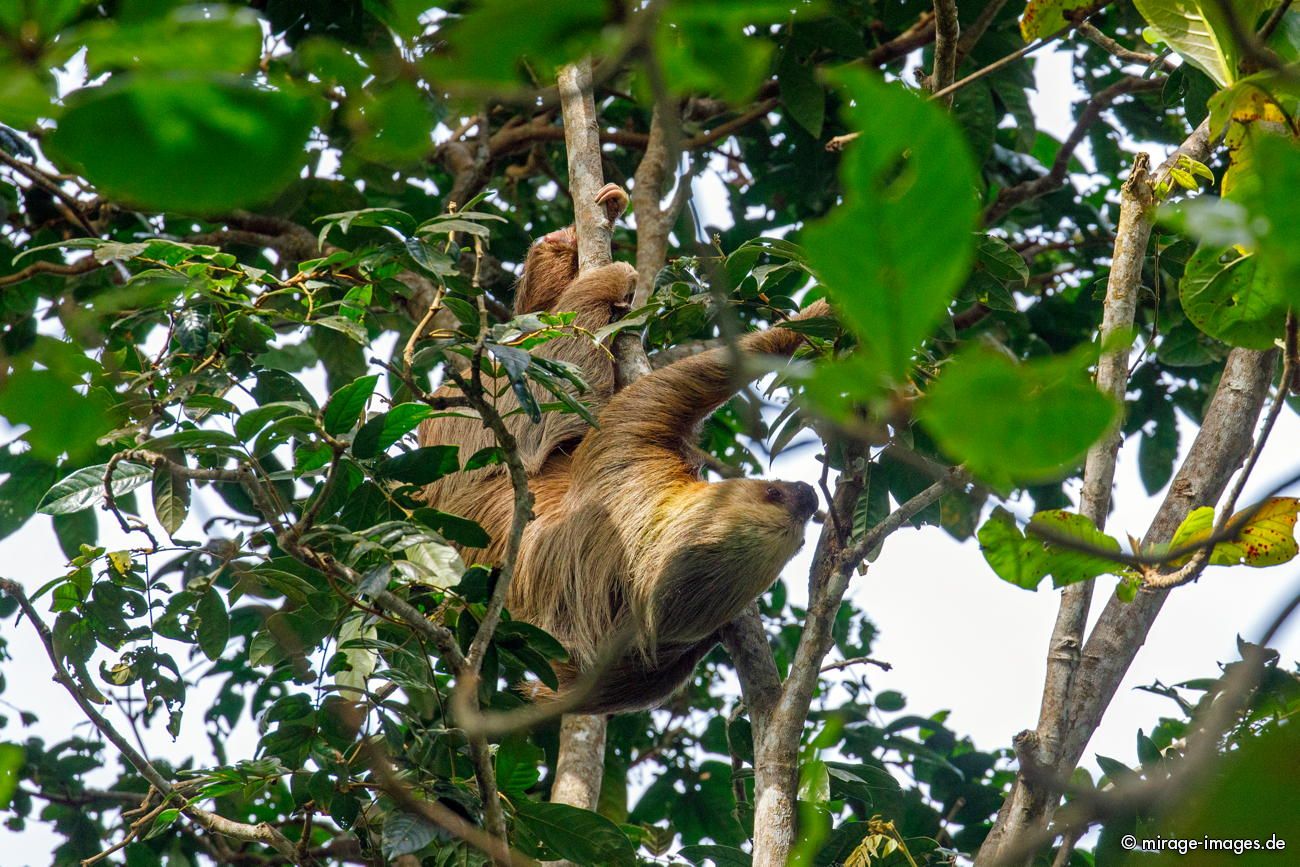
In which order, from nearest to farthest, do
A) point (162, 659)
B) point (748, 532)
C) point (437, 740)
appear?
1. point (437, 740)
2. point (162, 659)
3. point (748, 532)

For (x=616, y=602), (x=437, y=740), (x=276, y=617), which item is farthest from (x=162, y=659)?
(x=616, y=602)

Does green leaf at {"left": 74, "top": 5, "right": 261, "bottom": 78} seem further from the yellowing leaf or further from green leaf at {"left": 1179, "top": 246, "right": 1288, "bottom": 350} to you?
the yellowing leaf

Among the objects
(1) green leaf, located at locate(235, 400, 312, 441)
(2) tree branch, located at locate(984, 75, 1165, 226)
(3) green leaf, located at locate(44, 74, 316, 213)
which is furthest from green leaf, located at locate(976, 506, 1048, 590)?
(2) tree branch, located at locate(984, 75, 1165, 226)

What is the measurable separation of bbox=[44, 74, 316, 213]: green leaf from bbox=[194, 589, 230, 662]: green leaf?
10.7 feet

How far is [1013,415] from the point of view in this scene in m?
0.88

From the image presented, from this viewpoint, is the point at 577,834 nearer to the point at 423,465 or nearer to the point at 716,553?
the point at 423,465

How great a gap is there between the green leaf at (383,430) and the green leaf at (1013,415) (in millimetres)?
2686

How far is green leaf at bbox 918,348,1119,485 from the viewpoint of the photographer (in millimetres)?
860

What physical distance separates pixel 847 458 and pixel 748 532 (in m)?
1.35

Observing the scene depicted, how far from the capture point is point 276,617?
11.0 ft

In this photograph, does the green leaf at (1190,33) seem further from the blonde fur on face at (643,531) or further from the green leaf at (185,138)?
the green leaf at (185,138)

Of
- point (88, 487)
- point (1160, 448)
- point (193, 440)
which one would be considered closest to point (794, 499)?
point (193, 440)

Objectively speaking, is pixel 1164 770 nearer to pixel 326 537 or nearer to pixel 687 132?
pixel 326 537

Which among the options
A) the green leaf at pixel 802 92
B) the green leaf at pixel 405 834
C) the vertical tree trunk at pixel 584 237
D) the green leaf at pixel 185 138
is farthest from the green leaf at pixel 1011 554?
the green leaf at pixel 802 92
